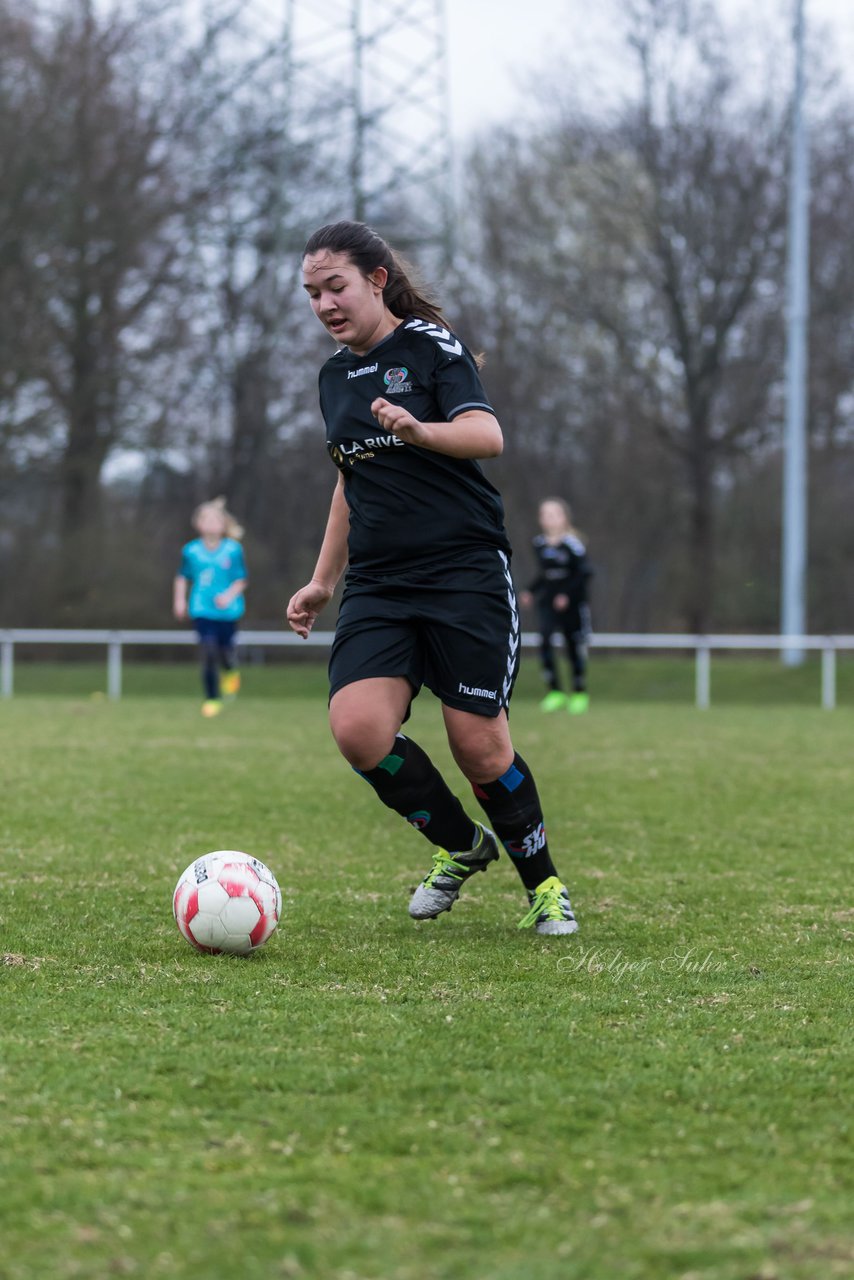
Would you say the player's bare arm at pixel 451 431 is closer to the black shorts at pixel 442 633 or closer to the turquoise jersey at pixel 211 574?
the black shorts at pixel 442 633

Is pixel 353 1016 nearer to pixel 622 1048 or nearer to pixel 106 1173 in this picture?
pixel 622 1048

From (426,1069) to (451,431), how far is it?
1.82m

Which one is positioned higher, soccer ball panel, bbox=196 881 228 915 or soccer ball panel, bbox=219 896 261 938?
soccer ball panel, bbox=196 881 228 915

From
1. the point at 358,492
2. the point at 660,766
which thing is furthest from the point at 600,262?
the point at 358,492

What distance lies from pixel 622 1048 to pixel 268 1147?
36.1 inches

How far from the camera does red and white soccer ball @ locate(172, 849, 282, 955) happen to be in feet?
13.0

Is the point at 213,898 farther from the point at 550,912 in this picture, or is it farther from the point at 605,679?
the point at 605,679

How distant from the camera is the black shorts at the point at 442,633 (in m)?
4.22

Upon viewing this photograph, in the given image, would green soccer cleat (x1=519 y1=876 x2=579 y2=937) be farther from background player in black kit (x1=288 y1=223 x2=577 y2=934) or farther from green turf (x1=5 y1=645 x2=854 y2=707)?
green turf (x1=5 y1=645 x2=854 y2=707)

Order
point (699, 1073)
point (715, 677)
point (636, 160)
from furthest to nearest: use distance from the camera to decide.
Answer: point (636, 160), point (715, 677), point (699, 1073)

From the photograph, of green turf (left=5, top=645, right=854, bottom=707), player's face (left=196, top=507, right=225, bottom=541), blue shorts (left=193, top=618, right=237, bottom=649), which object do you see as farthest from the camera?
green turf (left=5, top=645, right=854, bottom=707)

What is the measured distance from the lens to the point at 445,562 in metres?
4.27

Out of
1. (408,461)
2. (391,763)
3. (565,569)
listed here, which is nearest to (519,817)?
(391,763)

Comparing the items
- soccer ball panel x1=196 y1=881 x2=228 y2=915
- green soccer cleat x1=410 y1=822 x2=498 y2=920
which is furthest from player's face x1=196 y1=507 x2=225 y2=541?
soccer ball panel x1=196 y1=881 x2=228 y2=915
